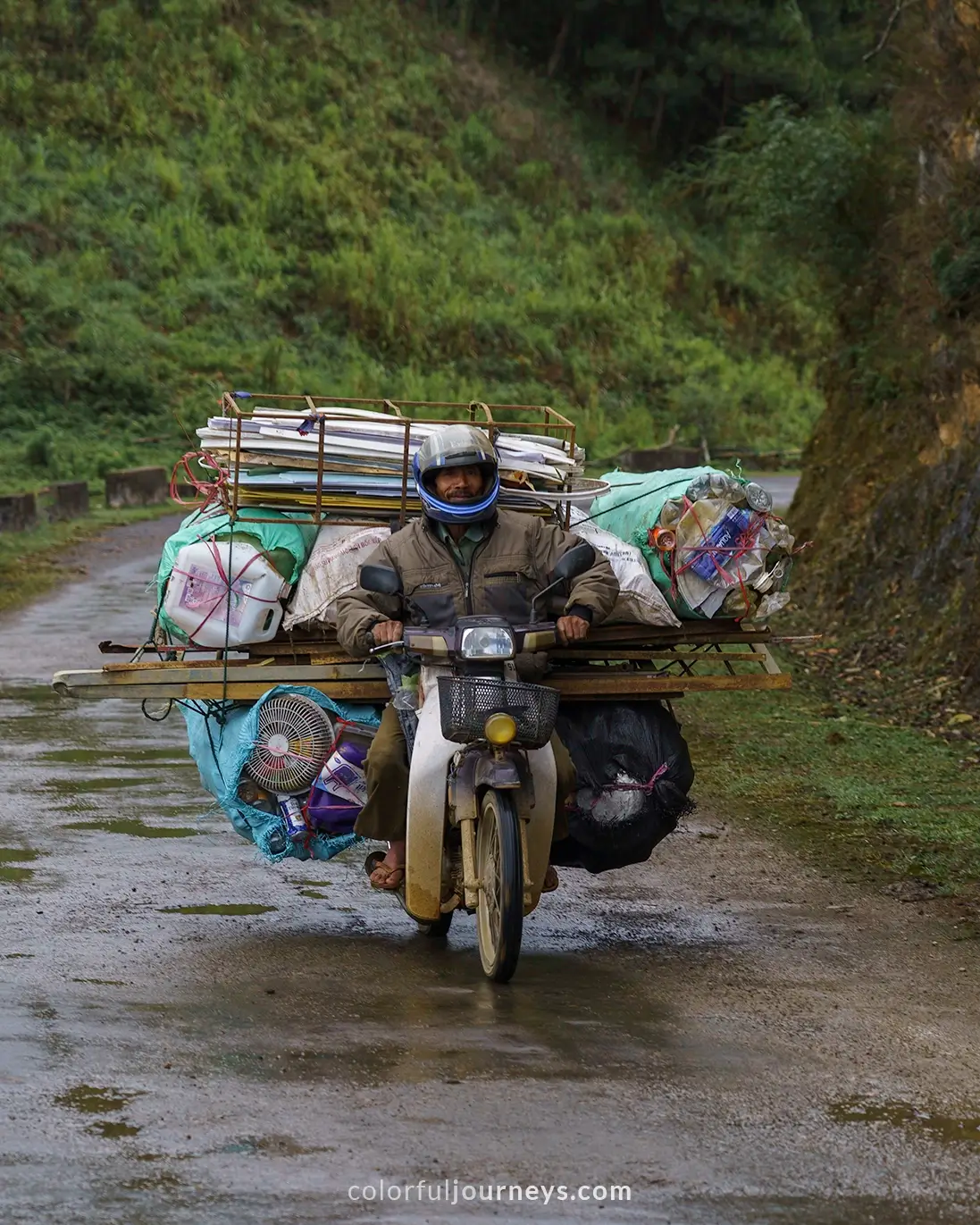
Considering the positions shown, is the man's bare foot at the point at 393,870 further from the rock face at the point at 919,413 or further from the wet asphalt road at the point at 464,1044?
the rock face at the point at 919,413

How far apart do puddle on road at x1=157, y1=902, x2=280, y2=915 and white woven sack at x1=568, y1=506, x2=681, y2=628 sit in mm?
1929

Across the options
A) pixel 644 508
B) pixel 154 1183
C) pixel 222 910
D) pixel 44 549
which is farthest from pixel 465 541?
pixel 44 549

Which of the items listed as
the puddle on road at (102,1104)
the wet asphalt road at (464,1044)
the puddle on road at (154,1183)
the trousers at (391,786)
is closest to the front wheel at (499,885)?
the wet asphalt road at (464,1044)

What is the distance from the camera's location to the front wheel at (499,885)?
275 inches

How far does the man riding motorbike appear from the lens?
7.55 m

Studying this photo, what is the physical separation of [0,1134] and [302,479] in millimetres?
3520

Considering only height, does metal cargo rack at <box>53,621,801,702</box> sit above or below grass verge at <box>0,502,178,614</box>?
above

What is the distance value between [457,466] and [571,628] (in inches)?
30.0

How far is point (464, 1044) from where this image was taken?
6.34 metres

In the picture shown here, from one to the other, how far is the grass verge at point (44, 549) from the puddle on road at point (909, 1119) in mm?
15395

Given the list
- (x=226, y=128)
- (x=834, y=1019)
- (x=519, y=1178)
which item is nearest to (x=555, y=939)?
(x=834, y=1019)

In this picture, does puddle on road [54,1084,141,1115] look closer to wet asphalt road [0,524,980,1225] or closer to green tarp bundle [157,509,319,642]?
wet asphalt road [0,524,980,1225]

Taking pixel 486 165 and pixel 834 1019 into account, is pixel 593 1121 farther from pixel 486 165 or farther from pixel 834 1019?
pixel 486 165

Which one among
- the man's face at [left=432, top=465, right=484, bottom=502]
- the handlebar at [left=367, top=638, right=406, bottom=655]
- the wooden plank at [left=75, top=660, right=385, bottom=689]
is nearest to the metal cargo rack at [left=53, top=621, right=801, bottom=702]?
the wooden plank at [left=75, top=660, right=385, bottom=689]
